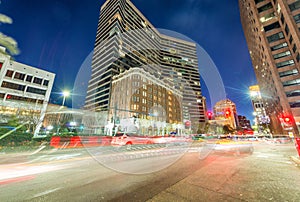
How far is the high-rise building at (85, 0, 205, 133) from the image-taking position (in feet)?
214

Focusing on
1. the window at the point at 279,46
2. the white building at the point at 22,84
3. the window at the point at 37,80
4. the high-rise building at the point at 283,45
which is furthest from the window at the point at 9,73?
the window at the point at 279,46

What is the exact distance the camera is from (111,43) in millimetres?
69438

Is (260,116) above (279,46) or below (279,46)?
below

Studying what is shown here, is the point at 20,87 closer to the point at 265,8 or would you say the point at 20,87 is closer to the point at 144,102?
the point at 144,102

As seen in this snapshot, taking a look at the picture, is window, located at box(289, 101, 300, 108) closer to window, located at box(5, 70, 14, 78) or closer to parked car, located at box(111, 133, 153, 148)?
parked car, located at box(111, 133, 153, 148)

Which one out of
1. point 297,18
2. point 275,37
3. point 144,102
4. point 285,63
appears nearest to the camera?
point 297,18

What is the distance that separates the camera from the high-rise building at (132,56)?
65.4m

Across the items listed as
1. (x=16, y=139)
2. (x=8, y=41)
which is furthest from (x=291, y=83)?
(x=16, y=139)

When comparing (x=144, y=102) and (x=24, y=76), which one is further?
(x=144, y=102)

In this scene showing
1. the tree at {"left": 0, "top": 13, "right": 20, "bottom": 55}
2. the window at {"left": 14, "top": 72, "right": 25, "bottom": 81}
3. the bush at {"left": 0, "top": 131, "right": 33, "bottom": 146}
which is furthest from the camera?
the window at {"left": 14, "top": 72, "right": 25, "bottom": 81}

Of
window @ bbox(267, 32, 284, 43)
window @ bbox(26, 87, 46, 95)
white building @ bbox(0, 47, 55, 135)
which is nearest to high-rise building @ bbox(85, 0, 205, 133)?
window @ bbox(26, 87, 46, 95)

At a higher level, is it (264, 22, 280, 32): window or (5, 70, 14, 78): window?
(264, 22, 280, 32): window

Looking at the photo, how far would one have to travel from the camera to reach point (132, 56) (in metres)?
72.4

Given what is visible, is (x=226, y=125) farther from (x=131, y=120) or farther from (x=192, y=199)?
(x=192, y=199)
